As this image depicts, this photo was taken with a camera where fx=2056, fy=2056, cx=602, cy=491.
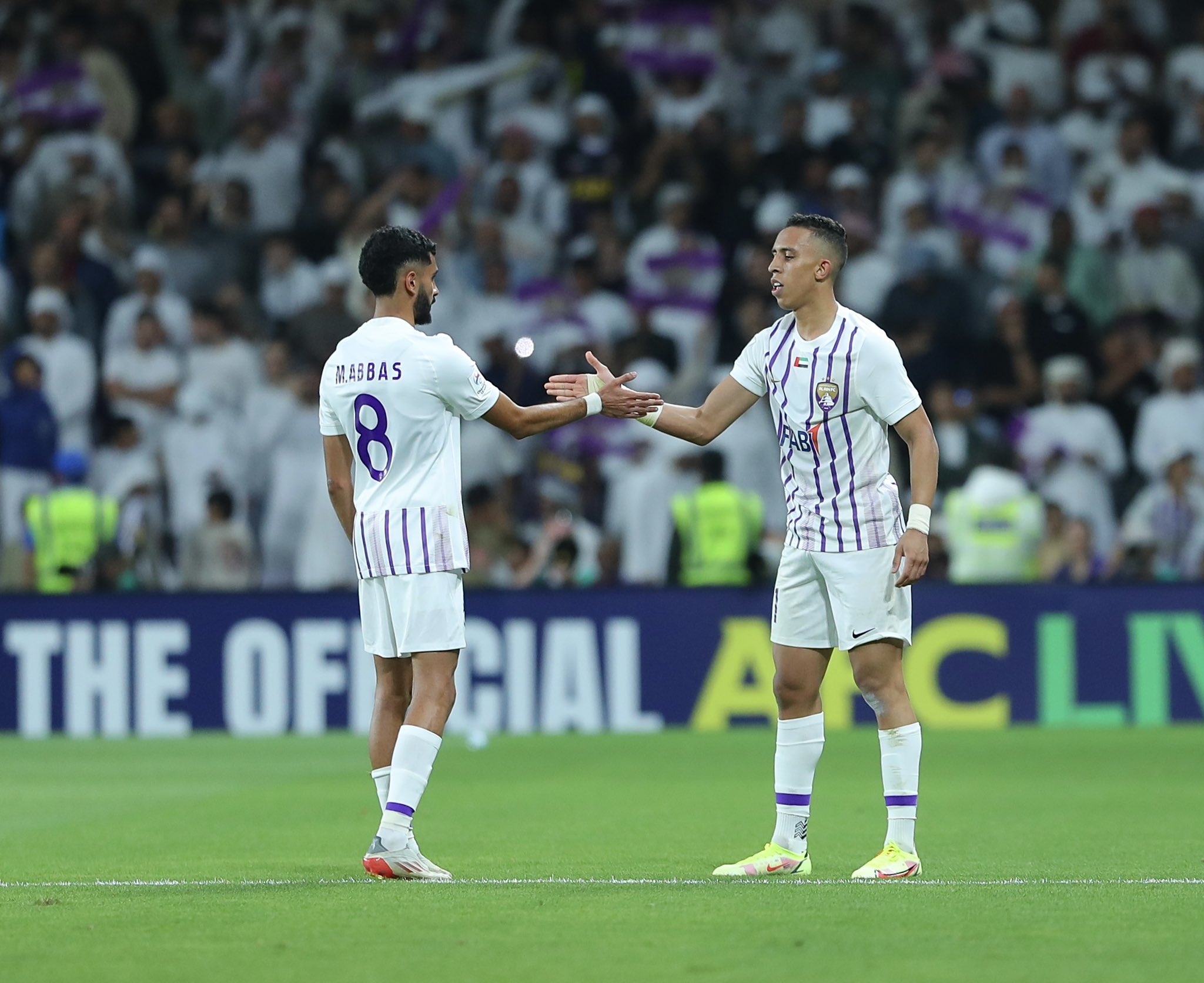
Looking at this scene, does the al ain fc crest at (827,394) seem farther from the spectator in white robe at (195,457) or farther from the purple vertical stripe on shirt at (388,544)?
the spectator in white robe at (195,457)

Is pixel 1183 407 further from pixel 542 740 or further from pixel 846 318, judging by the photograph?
pixel 846 318

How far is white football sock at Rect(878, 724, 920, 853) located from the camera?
25.1ft

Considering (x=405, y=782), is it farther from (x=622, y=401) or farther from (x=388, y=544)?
(x=622, y=401)

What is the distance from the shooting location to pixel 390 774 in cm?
762

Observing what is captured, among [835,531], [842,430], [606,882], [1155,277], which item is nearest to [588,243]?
[1155,277]

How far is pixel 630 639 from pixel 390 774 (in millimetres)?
8923

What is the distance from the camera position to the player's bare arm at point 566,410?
25.6 ft

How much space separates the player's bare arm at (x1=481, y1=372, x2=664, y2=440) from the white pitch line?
1.64m

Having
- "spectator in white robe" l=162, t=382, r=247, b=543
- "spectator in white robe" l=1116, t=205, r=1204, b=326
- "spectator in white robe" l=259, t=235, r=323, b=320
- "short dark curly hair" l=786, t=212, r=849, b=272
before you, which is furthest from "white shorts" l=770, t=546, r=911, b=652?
"spectator in white robe" l=259, t=235, r=323, b=320

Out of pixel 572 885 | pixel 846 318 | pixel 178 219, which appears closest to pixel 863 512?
pixel 846 318

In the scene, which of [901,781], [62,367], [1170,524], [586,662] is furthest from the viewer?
[62,367]

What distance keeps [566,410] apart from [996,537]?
929 cm

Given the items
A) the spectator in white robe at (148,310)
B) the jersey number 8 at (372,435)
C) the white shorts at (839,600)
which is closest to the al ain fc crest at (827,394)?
the white shorts at (839,600)

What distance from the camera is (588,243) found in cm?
1980
